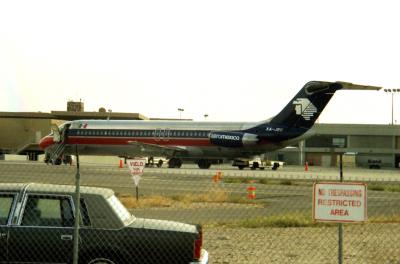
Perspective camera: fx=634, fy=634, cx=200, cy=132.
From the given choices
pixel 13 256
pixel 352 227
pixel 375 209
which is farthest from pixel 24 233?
pixel 375 209

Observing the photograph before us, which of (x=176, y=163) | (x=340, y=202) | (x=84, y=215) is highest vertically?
(x=340, y=202)

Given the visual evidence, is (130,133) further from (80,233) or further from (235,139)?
(80,233)

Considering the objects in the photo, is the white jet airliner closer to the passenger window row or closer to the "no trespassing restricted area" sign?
the passenger window row

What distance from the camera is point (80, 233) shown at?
25.1 ft

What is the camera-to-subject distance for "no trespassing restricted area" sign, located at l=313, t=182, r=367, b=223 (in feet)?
25.5

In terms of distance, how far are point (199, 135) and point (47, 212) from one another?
146 feet

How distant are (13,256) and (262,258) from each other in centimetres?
480

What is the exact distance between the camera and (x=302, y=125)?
50781 millimetres

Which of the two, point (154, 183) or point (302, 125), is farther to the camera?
point (302, 125)

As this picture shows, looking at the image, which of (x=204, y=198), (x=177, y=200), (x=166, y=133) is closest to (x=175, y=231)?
(x=177, y=200)

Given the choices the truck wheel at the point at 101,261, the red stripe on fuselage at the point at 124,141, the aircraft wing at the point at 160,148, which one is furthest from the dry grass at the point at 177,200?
the red stripe on fuselage at the point at 124,141

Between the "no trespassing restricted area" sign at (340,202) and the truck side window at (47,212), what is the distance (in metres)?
3.07

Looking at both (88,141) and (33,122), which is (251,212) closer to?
(88,141)

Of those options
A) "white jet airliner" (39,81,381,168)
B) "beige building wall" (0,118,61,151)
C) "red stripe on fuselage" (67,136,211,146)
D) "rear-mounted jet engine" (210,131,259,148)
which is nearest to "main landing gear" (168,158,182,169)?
"white jet airliner" (39,81,381,168)
